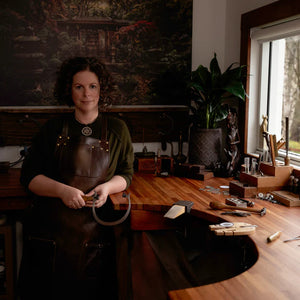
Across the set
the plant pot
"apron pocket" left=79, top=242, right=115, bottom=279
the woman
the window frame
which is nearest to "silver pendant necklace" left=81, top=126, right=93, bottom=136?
the woman

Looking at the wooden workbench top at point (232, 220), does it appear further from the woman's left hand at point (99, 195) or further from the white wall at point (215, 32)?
the white wall at point (215, 32)

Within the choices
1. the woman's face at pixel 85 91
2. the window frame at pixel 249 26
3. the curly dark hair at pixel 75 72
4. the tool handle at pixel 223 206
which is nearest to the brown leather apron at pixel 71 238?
the woman's face at pixel 85 91

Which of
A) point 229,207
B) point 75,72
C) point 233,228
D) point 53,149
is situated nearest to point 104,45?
point 75,72

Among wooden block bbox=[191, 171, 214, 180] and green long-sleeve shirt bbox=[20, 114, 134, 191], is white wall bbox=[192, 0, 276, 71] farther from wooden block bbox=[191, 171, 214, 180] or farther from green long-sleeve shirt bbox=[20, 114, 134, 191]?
green long-sleeve shirt bbox=[20, 114, 134, 191]

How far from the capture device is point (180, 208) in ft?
7.44

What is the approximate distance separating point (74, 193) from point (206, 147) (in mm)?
1373

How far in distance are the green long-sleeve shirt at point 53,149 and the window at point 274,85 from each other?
1230mm

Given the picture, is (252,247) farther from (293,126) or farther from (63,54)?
(63,54)

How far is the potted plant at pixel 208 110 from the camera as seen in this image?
3.26m

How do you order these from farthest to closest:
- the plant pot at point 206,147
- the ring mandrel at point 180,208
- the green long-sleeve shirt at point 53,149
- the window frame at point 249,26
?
1. the plant pot at point 206,147
2. the window frame at point 249,26
3. the green long-sleeve shirt at point 53,149
4. the ring mandrel at point 180,208

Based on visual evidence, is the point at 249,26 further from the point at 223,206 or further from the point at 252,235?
the point at 252,235

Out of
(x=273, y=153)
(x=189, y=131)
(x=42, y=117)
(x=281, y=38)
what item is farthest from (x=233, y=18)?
(x=42, y=117)

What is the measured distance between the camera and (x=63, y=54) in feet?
11.1

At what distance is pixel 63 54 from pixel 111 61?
40 cm
